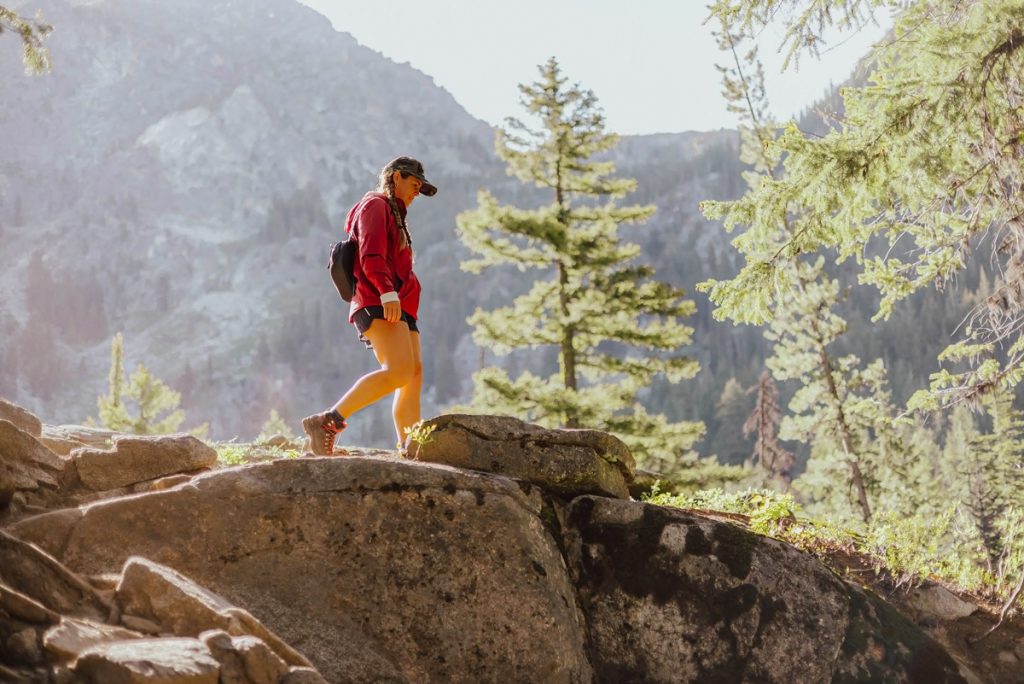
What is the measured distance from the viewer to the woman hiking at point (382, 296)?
5.71m

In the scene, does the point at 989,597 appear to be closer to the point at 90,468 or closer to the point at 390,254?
the point at 390,254

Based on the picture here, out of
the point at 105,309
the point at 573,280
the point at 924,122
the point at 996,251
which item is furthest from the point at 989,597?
the point at 105,309

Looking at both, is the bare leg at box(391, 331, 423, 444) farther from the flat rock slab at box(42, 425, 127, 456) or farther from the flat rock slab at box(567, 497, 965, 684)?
the flat rock slab at box(42, 425, 127, 456)

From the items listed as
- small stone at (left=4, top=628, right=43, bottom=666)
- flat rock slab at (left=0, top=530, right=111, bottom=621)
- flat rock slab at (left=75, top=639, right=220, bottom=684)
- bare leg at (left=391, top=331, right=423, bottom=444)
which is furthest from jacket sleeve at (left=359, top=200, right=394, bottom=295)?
small stone at (left=4, top=628, right=43, bottom=666)

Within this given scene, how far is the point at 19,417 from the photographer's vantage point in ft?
18.3

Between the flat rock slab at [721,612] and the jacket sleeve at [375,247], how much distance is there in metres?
2.00

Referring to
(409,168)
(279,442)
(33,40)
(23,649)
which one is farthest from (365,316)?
(33,40)

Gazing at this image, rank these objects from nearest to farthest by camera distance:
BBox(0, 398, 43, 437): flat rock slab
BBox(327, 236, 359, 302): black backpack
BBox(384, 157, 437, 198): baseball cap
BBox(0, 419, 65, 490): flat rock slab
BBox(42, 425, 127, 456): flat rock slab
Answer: BBox(0, 419, 65, 490): flat rock slab
BBox(0, 398, 43, 437): flat rock slab
BBox(327, 236, 359, 302): black backpack
BBox(384, 157, 437, 198): baseball cap
BBox(42, 425, 127, 456): flat rock slab

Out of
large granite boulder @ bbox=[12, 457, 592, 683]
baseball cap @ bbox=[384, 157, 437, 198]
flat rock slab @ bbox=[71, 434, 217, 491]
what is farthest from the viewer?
baseball cap @ bbox=[384, 157, 437, 198]

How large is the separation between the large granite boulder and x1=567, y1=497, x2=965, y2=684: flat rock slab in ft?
1.19

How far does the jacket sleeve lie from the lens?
18.9 ft

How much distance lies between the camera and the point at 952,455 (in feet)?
257

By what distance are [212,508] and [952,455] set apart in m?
85.4

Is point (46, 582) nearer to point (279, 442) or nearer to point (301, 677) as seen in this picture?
point (301, 677)
